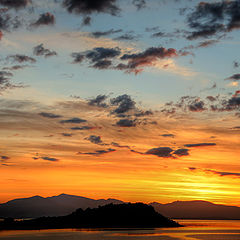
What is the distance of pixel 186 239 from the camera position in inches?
7018

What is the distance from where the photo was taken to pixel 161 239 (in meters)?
171

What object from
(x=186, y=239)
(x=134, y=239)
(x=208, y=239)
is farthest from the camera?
(x=208, y=239)

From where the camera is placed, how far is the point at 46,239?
509 feet

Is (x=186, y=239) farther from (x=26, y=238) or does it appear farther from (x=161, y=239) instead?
(x=26, y=238)

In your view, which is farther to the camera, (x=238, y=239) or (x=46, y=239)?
(x=238, y=239)

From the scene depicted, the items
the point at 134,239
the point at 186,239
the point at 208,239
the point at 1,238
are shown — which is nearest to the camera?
the point at 1,238

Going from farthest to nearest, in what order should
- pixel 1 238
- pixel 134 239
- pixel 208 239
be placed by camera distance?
1. pixel 208 239
2. pixel 134 239
3. pixel 1 238

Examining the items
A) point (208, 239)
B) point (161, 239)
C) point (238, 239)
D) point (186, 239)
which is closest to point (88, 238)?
point (161, 239)

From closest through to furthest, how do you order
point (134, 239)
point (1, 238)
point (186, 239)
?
1. point (1, 238)
2. point (134, 239)
3. point (186, 239)

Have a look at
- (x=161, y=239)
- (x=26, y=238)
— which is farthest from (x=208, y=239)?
(x=26, y=238)

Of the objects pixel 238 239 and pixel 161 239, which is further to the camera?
pixel 238 239

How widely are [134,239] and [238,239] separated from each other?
6653 centimetres

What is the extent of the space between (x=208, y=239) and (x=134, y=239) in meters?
48.9

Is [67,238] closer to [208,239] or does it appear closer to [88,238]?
[88,238]
